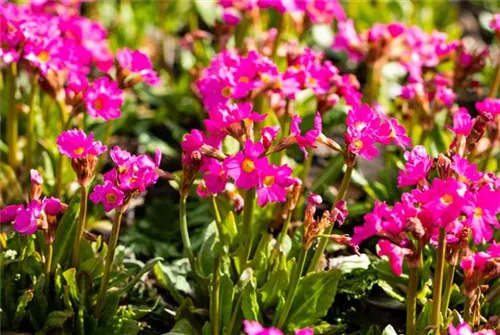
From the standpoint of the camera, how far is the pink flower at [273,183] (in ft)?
8.45

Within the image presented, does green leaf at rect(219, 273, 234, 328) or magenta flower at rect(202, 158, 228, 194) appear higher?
magenta flower at rect(202, 158, 228, 194)

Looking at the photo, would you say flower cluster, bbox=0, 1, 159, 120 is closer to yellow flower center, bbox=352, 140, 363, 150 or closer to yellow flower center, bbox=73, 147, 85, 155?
yellow flower center, bbox=73, 147, 85, 155

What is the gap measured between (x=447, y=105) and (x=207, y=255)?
1173 millimetres

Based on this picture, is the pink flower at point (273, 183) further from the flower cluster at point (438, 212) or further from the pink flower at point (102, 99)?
the pink flower at point (102, 99)

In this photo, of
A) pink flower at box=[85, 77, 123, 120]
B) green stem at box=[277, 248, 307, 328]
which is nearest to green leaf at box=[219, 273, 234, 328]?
green stem at box=[277, 248, 307, 328]

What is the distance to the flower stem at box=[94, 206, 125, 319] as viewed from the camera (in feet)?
8.65

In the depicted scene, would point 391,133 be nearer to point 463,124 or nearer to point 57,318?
point 463,124

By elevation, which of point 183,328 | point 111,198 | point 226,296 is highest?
point 111,198

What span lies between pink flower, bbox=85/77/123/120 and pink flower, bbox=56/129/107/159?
19.8 inches

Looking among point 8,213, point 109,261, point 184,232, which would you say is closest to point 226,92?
point 184,232

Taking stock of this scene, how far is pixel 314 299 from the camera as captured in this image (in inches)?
111

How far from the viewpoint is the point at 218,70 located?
3199mm

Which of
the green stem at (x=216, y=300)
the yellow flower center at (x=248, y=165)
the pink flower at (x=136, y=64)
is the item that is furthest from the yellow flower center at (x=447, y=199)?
the pink flower at (x=136, y=64)

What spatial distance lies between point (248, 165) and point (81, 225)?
56 cm
